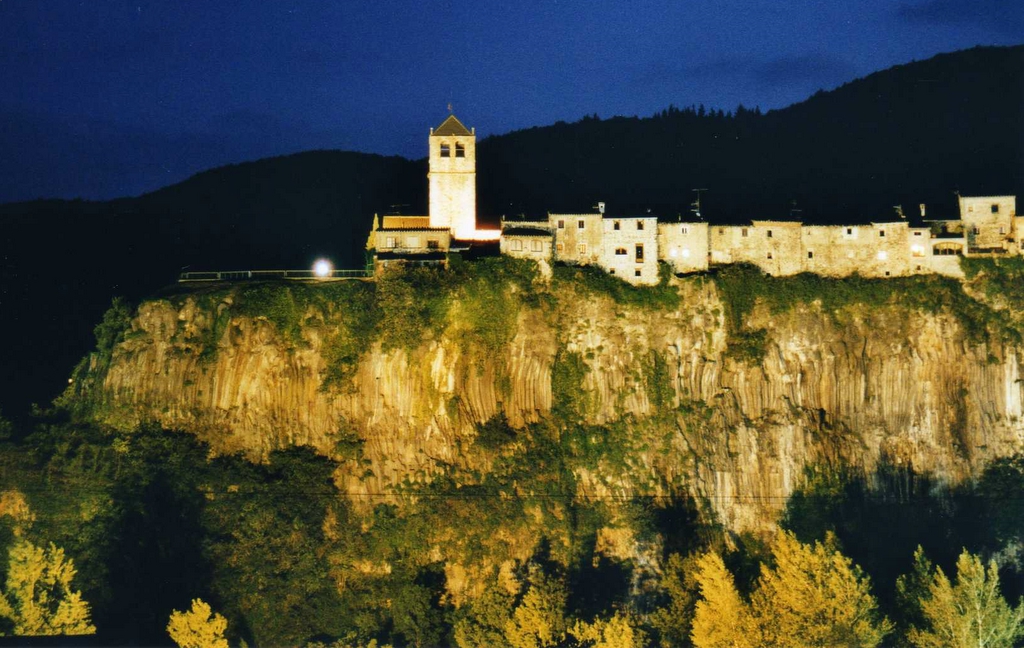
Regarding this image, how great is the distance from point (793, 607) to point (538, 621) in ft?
39.5

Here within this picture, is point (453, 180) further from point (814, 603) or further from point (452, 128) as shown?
point (814, 603)

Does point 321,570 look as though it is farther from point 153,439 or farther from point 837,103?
point 837,103

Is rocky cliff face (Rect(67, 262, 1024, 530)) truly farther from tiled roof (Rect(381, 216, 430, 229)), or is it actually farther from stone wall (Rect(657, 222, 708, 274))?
tiled roof (Rect(381, 216, 430, 229))

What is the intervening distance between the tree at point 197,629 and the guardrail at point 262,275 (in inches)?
772

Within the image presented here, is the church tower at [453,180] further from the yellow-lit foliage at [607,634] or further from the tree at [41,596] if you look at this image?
the tree at [41,596]

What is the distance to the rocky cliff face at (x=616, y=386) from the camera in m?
61.6

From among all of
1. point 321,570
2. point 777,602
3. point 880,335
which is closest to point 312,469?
point 321,570

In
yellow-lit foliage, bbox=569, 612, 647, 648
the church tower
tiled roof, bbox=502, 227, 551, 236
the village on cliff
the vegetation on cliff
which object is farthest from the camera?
the church tower

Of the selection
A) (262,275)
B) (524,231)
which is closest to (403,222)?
(524,231)

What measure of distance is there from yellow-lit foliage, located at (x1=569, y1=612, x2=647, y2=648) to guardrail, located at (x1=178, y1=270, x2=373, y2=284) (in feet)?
77.5

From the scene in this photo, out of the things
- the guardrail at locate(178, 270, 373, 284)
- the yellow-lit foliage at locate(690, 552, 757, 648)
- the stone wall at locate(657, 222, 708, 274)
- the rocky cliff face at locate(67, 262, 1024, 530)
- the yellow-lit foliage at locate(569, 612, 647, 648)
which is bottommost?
the yellow-lit foliage at locate(569, 612, 647, 648)

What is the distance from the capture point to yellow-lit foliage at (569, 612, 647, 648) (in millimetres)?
52844

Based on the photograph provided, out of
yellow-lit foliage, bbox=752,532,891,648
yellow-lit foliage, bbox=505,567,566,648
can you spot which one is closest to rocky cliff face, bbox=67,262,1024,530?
yellow-lit foliage, bbox=505,567,566,648

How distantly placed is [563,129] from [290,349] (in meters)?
62.7
